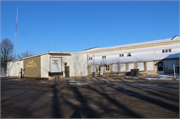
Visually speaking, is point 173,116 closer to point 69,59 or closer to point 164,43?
point 69,59

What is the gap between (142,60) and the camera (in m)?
30.3

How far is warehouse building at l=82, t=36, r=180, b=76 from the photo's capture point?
28322 mm

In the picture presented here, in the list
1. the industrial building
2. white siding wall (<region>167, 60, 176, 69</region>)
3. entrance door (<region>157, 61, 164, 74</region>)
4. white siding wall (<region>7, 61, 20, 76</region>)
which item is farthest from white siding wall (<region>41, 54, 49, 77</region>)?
white siding wall (<region>167, 60, 176, 69</region>)

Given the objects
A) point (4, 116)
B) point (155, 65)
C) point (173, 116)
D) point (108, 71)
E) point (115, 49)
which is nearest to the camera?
point (173, 116)

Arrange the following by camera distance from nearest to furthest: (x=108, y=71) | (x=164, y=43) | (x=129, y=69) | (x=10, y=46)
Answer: (x=129, y=69) → (x=108, y=71) → (x=164, y=43) → (x=10, y=46)

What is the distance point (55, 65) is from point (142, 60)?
17639 mm

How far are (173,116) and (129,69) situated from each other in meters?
26.8

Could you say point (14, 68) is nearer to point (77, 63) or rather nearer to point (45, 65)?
point (45, 65)

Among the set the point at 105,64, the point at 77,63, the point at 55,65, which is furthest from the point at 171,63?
the point at 55,65

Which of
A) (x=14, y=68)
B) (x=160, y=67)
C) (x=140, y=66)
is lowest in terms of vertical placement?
(x=160, y=67)

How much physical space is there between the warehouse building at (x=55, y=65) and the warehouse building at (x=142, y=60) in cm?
313

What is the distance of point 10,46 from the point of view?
63.1 metres

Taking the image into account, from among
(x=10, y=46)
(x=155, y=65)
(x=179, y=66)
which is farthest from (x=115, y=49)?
(x=10, y=46)

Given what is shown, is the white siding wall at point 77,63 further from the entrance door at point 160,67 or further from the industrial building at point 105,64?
the entrance door at point 160,67
